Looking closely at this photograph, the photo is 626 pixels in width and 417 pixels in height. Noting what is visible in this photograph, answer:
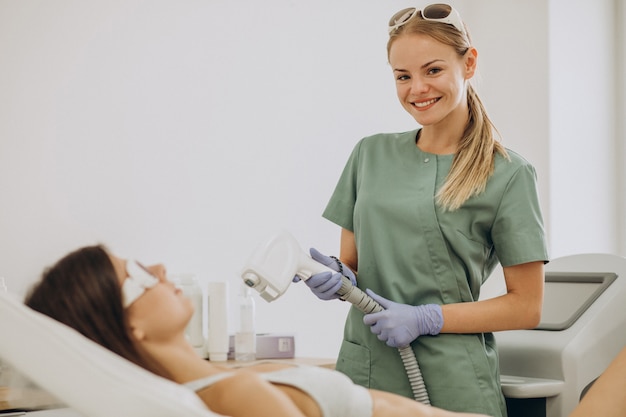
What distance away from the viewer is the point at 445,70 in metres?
1.82

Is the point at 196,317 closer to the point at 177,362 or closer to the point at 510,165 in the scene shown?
the point at 510,165

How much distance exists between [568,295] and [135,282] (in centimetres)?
124

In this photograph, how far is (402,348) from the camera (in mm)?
1784

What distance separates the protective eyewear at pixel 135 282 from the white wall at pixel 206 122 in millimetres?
1170

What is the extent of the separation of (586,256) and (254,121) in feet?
3.92

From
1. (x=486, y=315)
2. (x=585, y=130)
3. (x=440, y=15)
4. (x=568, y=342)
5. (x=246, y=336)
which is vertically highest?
(x=440, y=15)

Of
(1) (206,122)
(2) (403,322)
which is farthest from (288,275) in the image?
(1) (206,122)

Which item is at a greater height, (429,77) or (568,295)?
(429,77)

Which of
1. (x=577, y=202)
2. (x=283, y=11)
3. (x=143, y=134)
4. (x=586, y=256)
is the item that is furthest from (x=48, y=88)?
(x=577, y=202)

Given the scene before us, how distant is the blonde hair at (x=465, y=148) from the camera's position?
1.78 meters

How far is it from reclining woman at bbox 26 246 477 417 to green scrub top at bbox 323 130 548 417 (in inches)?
21.4

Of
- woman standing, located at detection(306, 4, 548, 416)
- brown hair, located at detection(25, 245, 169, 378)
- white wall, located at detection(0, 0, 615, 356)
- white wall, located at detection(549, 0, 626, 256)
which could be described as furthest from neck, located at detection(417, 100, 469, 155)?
white wall, located at detection(549, 0, 626, 256)

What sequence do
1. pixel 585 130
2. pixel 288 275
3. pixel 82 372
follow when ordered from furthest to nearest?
pixel 585 130, pixel 288 275, pixel 82 372

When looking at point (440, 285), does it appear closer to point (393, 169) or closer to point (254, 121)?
point (393, 169)
